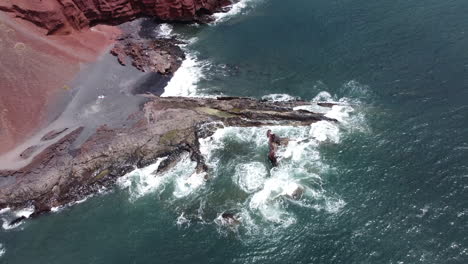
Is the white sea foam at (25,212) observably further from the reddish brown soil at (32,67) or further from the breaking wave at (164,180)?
the breaking wave at (164,180)

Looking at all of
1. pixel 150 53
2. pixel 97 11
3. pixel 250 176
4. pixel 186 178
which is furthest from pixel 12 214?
pixel 97 11

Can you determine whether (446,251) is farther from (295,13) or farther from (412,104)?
(295,13)

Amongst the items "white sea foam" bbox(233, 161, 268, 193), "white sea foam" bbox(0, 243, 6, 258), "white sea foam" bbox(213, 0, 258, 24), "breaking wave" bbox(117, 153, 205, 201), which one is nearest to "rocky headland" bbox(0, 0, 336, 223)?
"breaking wave" bbox(117, 153, 205, 201)

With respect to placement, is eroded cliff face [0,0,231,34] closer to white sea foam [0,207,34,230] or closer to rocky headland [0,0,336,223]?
Answer: rocky headland [0,0,336,223]

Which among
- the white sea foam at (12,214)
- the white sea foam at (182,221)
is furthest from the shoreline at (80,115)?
the white sea foam at (182,221)

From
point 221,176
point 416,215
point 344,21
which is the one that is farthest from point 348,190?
point 344,21

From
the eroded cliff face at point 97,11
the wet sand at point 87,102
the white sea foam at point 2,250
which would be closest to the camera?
the white sea foam at point 2,250
